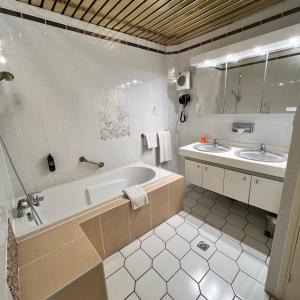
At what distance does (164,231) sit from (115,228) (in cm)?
59

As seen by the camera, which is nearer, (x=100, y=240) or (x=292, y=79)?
(x=100, y=240)

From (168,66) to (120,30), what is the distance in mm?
900

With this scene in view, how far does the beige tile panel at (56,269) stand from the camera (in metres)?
0.86

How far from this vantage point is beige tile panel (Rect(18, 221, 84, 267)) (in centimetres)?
108

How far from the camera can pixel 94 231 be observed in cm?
144

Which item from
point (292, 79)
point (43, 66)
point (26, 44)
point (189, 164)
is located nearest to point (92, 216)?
point (189, 164)

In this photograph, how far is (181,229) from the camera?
187 cm

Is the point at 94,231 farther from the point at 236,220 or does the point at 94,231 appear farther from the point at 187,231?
the point at 236,220

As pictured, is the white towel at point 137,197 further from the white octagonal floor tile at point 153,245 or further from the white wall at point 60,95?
the white wall at point 60,95

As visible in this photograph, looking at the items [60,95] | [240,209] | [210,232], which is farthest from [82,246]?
[240,209]

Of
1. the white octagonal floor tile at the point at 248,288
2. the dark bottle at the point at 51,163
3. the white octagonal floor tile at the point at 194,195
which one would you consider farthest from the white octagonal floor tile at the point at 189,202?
the dark bottle at the point at 51,163

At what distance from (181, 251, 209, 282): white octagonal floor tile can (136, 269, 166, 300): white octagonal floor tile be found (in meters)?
0.24

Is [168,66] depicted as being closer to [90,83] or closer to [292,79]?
[90,83]

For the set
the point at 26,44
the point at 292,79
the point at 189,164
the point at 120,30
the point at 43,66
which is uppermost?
the point at 120,30
